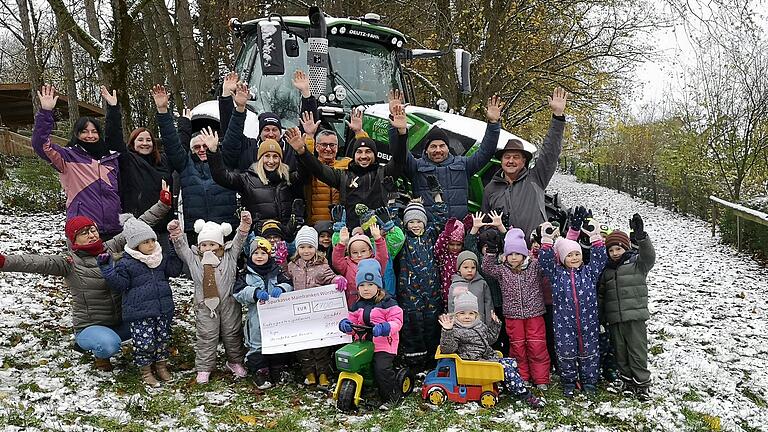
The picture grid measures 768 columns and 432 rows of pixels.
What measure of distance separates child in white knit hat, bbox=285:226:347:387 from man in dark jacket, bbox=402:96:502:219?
1.16 metres

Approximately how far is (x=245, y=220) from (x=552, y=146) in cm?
286

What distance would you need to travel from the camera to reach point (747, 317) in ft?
25.1

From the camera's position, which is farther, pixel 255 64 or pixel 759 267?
pixel 759 267

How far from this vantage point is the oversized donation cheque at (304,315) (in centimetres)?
507

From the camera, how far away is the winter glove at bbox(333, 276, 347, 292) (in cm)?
511

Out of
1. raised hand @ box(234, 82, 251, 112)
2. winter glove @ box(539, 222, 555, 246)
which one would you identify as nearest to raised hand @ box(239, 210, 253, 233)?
raised hand @ box(234, 82, 251, 112)

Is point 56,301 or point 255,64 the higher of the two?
point 255,64

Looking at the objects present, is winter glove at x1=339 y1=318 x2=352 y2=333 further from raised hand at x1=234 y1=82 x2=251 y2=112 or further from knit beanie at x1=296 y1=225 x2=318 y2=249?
raised hand at x1=234 y1=82 x2=251 y2=112

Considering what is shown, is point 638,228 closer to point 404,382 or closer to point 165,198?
point 404,382

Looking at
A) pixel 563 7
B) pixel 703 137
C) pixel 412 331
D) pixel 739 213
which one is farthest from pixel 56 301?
pixel 703 137

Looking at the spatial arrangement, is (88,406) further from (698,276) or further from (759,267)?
(759,267)

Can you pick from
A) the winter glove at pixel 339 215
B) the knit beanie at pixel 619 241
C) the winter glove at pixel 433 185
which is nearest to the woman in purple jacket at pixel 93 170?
the winter glove at pixel 339 215

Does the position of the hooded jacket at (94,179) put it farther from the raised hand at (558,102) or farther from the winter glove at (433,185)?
the raised hand at (558,102)

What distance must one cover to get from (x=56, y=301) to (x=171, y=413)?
10.6 ft
